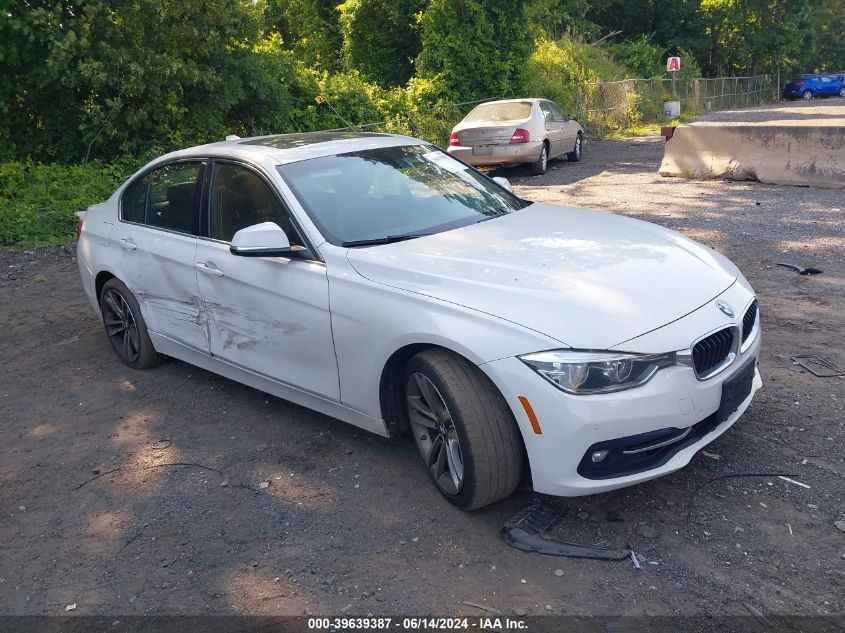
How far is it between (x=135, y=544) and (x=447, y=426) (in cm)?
154

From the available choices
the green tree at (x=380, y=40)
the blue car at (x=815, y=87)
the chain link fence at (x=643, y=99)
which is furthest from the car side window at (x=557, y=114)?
the blue car at (x=815, y=87)

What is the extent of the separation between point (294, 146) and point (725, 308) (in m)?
2.75

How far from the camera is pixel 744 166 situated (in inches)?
489

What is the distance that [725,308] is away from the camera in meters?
3.69

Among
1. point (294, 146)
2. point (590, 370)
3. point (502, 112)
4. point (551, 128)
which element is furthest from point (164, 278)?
point (551, 128)

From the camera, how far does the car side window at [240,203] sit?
4.54 m

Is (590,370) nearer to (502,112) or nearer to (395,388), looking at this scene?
(395,388)

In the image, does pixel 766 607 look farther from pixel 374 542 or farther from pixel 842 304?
pixel 842 304

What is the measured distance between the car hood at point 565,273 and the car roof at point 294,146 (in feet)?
3.32

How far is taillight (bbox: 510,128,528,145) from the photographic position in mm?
15219

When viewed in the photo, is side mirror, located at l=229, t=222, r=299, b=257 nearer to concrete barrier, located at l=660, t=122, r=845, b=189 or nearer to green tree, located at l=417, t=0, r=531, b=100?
concrete barrier, located at l=660, t=122, r=845, b=189

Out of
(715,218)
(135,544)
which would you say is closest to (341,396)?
(135,544)

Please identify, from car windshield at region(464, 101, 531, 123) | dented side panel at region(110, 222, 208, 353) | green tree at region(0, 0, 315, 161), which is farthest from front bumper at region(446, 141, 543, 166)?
dented side panel at region(110, 222, 208, 353)

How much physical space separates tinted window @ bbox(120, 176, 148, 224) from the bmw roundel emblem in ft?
12.7
